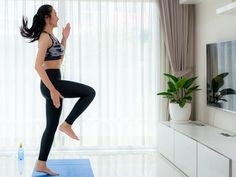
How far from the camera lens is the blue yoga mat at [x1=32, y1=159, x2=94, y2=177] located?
12.6 ft

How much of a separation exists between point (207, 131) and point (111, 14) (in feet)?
7.38

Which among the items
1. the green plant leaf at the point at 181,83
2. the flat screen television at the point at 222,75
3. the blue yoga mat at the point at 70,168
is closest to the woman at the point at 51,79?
the blue yoga mat at the point at 70,168

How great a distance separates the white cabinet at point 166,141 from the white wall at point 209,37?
1.84ft

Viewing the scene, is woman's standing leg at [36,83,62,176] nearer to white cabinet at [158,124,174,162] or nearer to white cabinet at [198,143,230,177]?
white cabinet at [198,143,230,177]

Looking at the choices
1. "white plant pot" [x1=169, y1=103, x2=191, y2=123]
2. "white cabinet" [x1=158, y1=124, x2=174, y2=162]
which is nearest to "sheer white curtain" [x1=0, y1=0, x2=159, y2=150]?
A: "white cabinet" [x1=158, y1=124, x2=174, y2=162]

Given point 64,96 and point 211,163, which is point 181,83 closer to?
point 211,163

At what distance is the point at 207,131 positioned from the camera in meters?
Result: 4.75

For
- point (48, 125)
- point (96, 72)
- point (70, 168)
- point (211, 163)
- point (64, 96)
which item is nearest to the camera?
point (64, 96)

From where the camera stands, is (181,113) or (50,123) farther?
(181,113)

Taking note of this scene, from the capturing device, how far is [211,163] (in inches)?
150

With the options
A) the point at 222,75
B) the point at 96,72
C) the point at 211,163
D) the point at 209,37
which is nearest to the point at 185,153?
the point at 211,163

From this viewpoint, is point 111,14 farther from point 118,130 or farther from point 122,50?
point 118,130

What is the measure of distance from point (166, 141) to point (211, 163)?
1564mm

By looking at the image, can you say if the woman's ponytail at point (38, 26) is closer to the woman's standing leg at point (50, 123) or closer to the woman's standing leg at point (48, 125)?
the woman's standing leg at point (48, 125)
